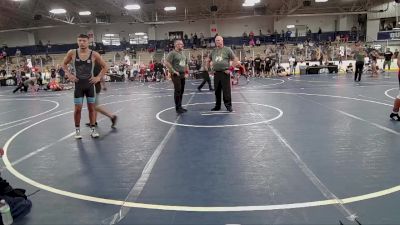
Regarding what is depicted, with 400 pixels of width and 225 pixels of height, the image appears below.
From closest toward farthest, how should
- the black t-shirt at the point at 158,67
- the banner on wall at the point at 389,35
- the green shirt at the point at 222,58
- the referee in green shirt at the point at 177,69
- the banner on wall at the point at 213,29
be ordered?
1. the green shirt at the point at 222,58
2. the referee in green shirt at the point at 177,69
3. the black t-shirt at the point at 158,67
4. the banner on wall at the point at 389,35
5. the banner on wall at the point at 213,29

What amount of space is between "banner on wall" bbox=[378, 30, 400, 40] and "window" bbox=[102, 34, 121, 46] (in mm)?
25691

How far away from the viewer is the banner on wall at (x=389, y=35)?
31.2 meters

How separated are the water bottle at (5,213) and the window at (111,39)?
36801 millimetres

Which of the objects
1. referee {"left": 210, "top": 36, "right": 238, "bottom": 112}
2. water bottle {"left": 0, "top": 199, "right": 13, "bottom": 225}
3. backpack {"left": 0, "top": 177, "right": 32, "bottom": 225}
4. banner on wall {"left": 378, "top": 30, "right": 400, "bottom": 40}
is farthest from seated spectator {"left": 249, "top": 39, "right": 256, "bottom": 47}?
water bottle {"left": 0, "top": 199, "right": 13, "bottom": 225}

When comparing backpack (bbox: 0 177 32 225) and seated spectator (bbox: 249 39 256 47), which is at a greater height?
seated spectator (bbox: 249 39 256 47)

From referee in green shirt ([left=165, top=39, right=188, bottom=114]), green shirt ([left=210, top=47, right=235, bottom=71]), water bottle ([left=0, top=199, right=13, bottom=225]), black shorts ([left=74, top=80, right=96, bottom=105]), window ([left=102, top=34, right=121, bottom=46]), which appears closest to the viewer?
water bottle ([left=0, top=199, right=13, bottom=225])

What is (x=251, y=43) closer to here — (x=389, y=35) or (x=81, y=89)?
(x=389, y=35)

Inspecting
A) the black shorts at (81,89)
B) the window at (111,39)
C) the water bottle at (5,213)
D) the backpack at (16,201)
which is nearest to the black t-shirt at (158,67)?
the window at (111,39)

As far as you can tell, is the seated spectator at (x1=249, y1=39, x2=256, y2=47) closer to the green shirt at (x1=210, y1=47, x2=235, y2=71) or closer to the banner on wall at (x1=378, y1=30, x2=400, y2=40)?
the banner on wall at (x1=378, y1=30, x2=400, y2=40)

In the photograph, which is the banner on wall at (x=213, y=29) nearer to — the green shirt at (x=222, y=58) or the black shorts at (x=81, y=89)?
the green shirt at (x=222, y=58)

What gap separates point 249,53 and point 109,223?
1220 inches

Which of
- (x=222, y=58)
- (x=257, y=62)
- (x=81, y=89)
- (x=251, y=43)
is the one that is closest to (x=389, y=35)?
(x=251, y=43)

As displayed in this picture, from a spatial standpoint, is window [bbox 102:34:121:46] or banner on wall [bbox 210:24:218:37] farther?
window [bbox 102:34:121:46]

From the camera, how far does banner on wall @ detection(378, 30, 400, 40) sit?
102 feet
